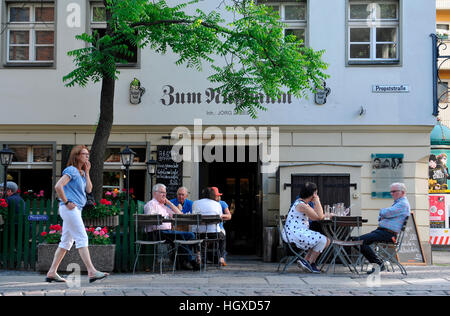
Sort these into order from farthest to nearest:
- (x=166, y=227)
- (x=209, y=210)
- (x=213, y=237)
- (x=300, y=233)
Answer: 1. (x=213, y=237)
2. (x=209, y=210)
3. (x=166, y=227)
4. (x=300, y=233)

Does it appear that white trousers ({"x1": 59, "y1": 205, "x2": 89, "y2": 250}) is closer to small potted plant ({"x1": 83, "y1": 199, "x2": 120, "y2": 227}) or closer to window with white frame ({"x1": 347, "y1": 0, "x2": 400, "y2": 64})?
small potted plant ({"x1": 83, "y1": 199, "x2": 120, "y2": 227})

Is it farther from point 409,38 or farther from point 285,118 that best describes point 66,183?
point 409,38

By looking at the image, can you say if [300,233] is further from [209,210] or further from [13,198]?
[13,198]

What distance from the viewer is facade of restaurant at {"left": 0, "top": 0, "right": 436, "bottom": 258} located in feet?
46.0

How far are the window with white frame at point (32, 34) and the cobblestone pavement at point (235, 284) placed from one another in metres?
5.86

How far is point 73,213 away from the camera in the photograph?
8.38m

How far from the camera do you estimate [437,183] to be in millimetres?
19344

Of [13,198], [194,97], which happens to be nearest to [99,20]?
[194,97]

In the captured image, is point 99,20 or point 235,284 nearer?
point 235,284

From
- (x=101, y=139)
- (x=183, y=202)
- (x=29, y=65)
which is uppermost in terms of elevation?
(x=29, y=65)

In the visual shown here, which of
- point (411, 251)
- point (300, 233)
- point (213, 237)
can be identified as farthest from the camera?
point (411, 251)

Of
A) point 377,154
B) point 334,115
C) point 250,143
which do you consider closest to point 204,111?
point 250,143

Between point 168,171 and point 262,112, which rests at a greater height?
point 262,112

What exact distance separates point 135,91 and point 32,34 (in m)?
2.85
